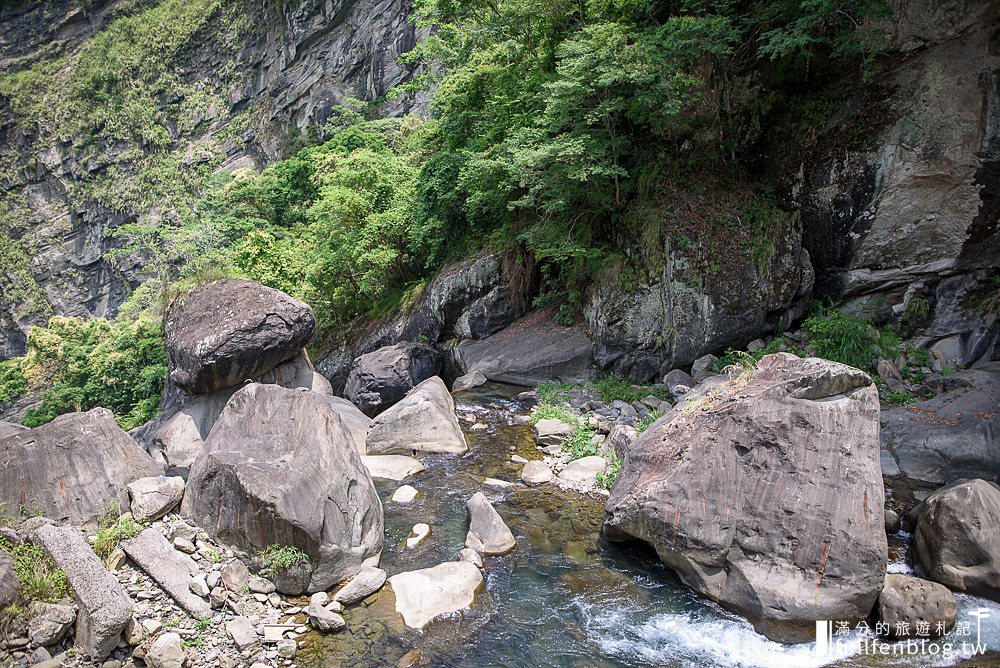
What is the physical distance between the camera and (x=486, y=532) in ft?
24.7

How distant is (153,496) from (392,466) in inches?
152

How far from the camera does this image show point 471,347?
16016 mm

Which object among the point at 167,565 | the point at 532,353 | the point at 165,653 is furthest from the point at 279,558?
the point at 532,353

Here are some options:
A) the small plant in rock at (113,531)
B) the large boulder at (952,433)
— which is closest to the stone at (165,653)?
the small plant in rock at (113,531)

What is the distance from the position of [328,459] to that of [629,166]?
10567 millimetres

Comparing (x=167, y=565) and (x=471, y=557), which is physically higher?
(x=167, y=565)

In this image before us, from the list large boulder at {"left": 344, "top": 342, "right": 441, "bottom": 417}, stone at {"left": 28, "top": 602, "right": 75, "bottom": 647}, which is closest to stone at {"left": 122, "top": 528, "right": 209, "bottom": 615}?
stone at {"left": 28, "top": 602, "right": 75, "bottom": 647}

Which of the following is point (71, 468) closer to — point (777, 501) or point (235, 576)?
point (235, 576)

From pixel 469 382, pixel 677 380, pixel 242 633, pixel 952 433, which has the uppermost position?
pixel 242 633

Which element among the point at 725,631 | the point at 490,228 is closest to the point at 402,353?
the point at 490,228

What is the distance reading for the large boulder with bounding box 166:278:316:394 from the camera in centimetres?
1205

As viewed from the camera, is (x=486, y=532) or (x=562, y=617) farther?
(x=486, y=532)

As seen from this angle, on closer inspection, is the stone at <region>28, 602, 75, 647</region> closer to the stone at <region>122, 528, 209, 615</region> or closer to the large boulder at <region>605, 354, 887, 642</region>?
the stone at <region>122, 528, 209, 615</region>

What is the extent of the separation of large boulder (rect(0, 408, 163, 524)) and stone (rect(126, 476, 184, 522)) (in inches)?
8.8
